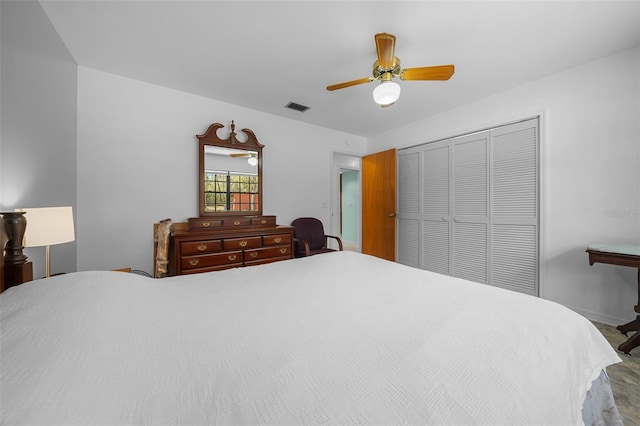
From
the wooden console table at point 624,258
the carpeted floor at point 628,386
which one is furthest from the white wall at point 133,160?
the wooden console table at point 624,258

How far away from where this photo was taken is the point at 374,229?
462cm

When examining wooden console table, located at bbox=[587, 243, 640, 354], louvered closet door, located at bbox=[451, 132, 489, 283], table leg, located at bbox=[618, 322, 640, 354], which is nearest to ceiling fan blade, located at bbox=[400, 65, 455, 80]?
louvered closet door, located at bbox=[451, 132, 489, 283]

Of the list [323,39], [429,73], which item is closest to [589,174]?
[429,73]

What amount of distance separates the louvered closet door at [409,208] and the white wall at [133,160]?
8.75 ft

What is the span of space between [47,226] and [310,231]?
2.82m

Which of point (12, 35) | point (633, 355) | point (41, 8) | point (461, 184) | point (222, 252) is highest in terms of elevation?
point (41, 8)

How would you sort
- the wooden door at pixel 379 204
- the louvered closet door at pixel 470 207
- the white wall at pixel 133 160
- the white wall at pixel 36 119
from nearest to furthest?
the white wall at pixel 36 119 < the white wall at pixel 133 160 < the louvered closet door at pixel 470 207 < the wooden door at pixel 379 204

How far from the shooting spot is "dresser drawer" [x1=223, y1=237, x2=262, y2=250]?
9.09 feet

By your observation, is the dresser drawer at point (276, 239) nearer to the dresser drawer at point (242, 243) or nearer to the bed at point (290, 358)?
the dresser drawer at point (242, 243)

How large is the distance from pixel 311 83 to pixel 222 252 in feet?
7.23

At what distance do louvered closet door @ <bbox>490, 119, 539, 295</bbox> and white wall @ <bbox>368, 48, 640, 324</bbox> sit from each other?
12 centimetres

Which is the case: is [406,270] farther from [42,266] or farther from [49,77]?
[49,77]

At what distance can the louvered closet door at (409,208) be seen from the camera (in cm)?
404

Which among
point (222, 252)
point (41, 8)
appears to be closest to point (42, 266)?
point (222, 252)
